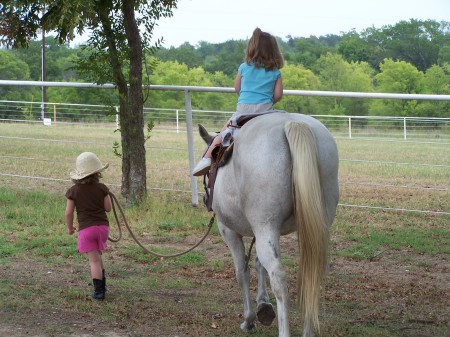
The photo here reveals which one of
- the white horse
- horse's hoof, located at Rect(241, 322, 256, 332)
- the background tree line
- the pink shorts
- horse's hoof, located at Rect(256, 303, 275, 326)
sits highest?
the background tree line

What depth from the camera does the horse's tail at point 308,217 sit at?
465 centimetres

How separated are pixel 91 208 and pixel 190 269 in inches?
66.6

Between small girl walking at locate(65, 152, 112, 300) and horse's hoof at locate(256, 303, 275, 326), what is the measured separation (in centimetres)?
151

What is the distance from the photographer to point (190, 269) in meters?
7.69

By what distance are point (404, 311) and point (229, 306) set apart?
1.37 meters

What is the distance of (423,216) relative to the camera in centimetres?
1055

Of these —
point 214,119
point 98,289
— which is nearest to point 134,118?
point 98,289

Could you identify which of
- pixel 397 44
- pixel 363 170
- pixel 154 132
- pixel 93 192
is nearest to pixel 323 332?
pixel 93 192

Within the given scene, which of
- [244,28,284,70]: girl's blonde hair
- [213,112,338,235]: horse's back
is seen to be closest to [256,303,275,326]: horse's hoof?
[213,112,338,235]: horse's back

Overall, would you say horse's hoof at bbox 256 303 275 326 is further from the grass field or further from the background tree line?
the background tree line

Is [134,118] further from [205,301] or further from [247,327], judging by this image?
[247,327]

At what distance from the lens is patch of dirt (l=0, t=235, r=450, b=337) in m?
5.60

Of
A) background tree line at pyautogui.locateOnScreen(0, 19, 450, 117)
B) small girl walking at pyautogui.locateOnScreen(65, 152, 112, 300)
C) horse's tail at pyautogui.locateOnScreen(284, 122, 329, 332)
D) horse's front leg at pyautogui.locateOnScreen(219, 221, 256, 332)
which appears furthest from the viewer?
background tree line at pyautogui.locateOnScreen(0, 19, 450, 117)

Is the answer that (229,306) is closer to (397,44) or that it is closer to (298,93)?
(298,93)
